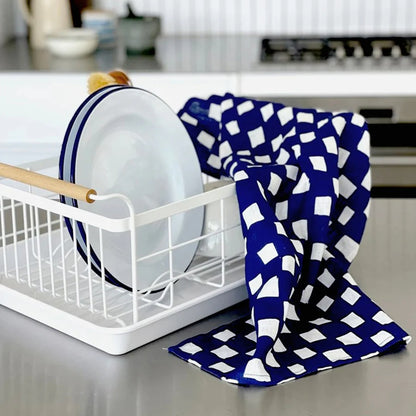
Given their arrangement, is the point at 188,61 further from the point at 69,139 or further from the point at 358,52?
the point at 69,139

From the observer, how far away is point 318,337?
3.68 feet

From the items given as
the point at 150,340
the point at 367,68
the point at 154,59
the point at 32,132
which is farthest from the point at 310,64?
the point at 150,340

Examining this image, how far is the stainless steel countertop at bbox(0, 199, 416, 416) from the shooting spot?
967 millimetres

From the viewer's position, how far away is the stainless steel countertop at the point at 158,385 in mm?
967

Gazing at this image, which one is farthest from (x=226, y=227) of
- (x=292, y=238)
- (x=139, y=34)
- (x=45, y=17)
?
(x=45, y=17)

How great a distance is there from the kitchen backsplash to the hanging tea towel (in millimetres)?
1873

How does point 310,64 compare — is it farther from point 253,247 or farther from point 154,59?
point 253,247

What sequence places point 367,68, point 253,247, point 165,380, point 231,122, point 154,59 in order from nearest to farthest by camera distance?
point 165,380 < point 253,247 < point 231,122 < point 367,68 < point 154,59

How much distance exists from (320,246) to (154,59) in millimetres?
1767

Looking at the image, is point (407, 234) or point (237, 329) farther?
point (407, 234)

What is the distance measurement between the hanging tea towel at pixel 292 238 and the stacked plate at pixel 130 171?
8 centimetres

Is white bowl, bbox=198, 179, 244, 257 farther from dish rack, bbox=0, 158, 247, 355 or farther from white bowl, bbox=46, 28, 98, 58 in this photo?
white bowl, bbox=46, 28, 98, 58

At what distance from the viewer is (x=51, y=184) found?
109cm

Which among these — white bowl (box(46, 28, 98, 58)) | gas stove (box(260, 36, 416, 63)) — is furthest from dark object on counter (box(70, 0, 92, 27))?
gas stove (box(260, 36, 416, 63))
